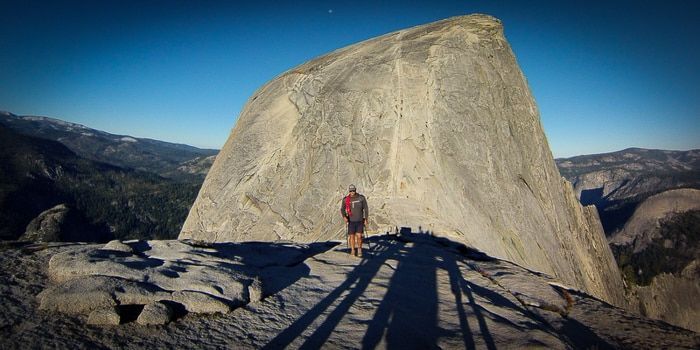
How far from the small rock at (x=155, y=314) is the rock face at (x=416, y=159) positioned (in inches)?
550

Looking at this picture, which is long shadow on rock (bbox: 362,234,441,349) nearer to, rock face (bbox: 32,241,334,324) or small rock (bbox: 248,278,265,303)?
small rock (bbox: 248,278,265,303)

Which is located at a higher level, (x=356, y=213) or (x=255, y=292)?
(x=356, y=213)

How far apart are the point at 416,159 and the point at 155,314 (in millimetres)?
19205

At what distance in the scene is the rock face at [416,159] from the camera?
73.0ft

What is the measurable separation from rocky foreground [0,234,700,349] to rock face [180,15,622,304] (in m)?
10.4

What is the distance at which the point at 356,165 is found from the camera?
25.2m

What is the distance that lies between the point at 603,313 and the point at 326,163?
19.5m

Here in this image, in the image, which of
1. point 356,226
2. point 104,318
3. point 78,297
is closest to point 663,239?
point 356,226

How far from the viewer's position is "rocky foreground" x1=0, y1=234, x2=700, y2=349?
6.32 meters

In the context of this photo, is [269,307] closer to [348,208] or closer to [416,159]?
[348,208]

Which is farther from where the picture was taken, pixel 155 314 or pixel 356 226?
pixel 356 226

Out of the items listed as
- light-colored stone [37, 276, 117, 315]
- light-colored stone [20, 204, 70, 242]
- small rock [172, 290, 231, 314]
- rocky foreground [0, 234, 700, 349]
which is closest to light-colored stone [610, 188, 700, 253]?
rocky foreground [0, 234, 700, 349]

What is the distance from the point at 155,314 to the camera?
6.57 metres

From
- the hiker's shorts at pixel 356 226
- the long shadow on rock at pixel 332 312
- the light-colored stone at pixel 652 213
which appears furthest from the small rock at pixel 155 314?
the light-colored stone at pixel 652 213
